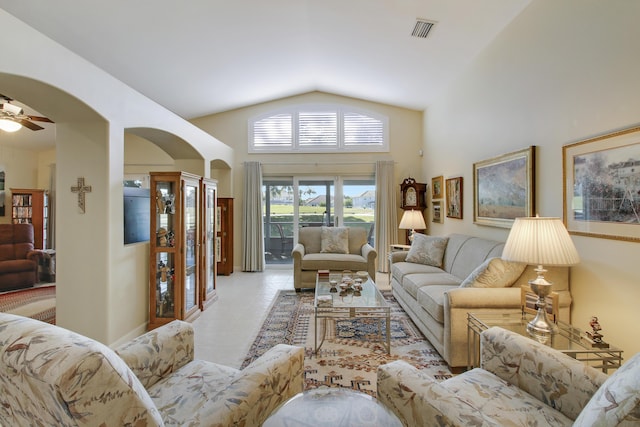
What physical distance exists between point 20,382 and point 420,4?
3.79 m

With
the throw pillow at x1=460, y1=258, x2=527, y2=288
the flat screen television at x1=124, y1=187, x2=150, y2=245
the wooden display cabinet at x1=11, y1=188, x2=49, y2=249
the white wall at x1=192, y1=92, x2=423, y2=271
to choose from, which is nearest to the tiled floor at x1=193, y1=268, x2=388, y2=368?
the white wall at x1=192, y1=92, x2=423, y2=271

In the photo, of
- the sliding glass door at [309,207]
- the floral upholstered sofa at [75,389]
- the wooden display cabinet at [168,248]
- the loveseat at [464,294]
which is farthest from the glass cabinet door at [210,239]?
the floral upholstered sofa at [75,389]

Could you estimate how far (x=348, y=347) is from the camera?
2.92 meters

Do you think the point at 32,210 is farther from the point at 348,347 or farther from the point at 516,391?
the point at 516,391

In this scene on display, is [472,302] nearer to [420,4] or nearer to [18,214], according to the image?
[420,4]

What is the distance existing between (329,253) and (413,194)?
197cm

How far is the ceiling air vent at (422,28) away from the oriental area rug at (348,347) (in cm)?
321

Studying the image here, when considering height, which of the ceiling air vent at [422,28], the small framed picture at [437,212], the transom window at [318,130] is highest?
the ceiling air vent at [422,28]

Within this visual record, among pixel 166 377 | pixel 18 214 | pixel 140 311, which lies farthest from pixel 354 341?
pixel 18 214

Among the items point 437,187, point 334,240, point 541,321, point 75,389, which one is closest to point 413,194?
point 437,187

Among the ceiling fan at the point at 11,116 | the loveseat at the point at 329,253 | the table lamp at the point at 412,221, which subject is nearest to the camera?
the ceiling fan at the point at 11,116

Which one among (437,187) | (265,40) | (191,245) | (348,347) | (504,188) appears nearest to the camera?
(348,347)

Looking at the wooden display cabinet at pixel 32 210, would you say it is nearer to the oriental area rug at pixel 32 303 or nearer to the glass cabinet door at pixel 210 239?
the oriental area rug at pixel 32 303

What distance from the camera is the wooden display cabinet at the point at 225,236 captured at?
6.12m
